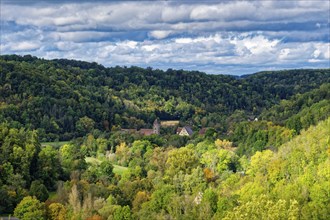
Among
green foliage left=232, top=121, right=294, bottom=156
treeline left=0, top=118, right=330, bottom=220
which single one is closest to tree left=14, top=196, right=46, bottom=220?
treeline left=0, top=118, right=330, bottom=220

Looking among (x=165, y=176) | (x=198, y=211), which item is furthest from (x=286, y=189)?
(x=165, y=176)

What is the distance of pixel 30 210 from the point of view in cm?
8100

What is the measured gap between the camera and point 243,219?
67.2 meters

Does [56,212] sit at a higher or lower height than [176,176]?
higher

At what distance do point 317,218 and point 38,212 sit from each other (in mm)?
34217

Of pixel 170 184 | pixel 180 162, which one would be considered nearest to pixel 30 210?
pixel 170 184

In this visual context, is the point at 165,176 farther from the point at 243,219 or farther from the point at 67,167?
the point at 243,219

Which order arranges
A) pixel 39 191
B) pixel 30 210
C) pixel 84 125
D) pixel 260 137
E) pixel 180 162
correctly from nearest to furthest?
pixel 30 210 → pixel 39 191 → pixel 180 162 → pixel 260 137 → pixel 84 125

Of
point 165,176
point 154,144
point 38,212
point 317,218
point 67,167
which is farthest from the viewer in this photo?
point 154,144

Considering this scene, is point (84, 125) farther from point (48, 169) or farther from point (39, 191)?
point (39, 191)

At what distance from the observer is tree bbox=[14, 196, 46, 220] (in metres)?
80.2

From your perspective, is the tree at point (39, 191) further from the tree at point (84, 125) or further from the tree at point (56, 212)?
the tree at point (84, 125)

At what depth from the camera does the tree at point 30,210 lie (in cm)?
8025

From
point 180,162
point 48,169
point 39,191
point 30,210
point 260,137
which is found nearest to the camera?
point 30,210
